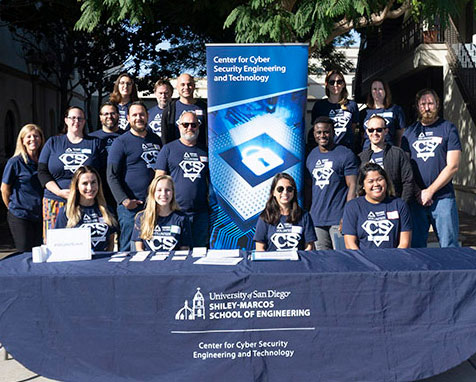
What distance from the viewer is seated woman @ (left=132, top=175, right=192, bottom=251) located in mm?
4605

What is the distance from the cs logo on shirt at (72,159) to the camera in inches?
211

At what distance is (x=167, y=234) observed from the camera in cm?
465

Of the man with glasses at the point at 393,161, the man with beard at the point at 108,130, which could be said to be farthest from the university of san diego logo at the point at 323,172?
the man with beard at the point at 108,130

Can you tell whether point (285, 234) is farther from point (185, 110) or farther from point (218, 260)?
point (185, 110)

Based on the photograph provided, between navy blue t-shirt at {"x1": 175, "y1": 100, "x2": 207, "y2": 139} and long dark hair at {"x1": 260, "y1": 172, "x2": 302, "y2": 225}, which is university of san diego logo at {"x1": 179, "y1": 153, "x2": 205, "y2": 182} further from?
long dark hair at {"x1": 260, "y1": 172, "x2": 302, "y2": 225}

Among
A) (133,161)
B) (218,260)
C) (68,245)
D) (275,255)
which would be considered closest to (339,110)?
(133,161)

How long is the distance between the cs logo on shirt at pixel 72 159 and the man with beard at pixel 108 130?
32 centimetres

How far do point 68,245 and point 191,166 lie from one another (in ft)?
5.40

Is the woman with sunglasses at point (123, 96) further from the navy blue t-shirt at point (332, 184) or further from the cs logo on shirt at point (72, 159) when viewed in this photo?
the navy blue t-shirt at point (332, 184)

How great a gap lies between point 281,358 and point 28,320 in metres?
1.59

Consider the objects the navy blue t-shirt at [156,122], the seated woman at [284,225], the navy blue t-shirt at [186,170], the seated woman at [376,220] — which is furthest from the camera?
the navy blue t-shirt at [156,122]

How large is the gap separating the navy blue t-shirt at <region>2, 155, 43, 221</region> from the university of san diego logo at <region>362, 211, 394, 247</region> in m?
3.05

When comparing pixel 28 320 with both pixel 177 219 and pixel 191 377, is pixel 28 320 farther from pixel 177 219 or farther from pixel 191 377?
pixel 177 219

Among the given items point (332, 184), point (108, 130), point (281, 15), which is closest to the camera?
point (332, 184)
